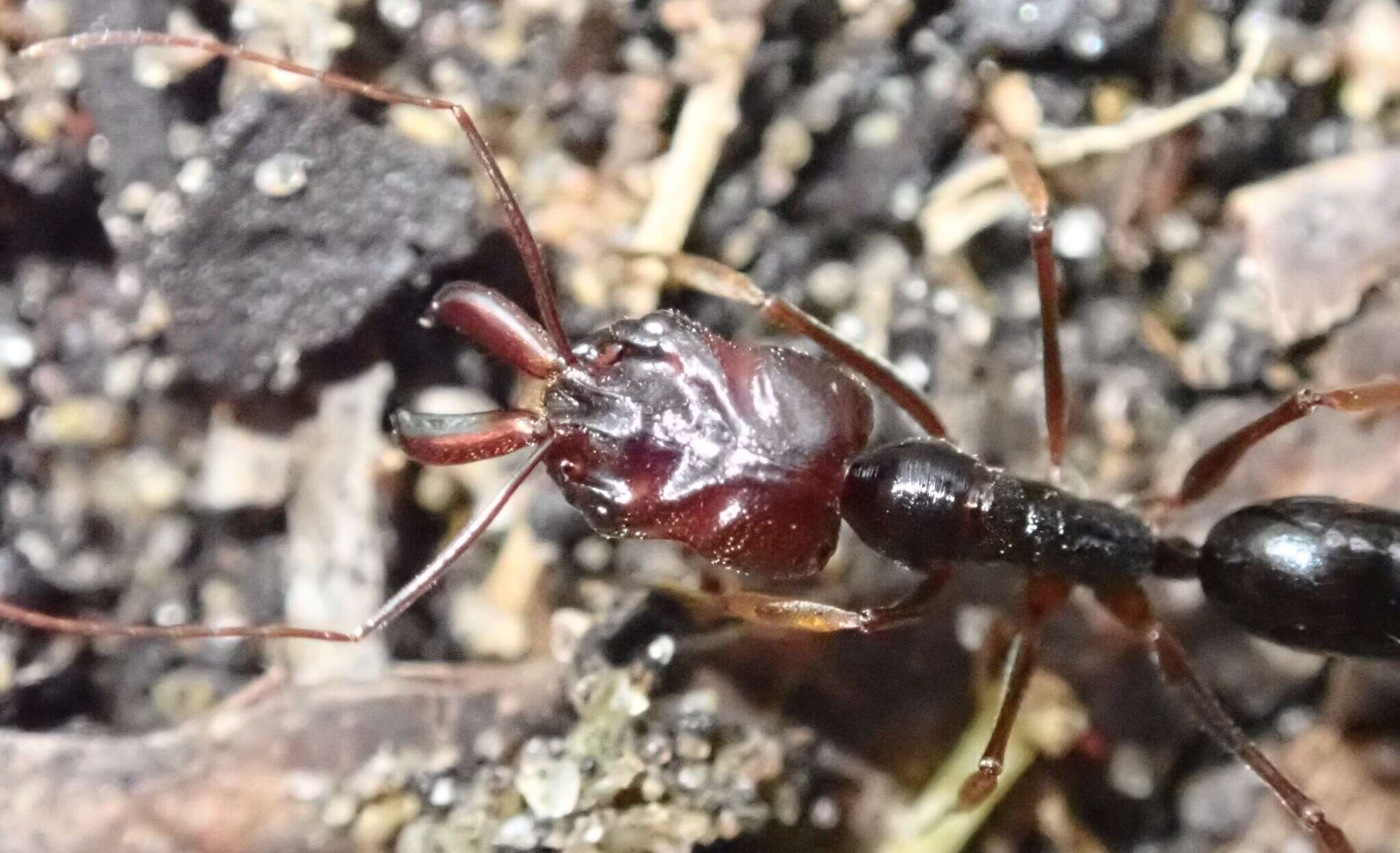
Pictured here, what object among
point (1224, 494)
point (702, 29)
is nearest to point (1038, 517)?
point (1224, 494)

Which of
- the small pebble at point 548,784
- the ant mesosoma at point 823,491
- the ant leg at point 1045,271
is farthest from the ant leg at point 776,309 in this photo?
the small pebble at point 548,784

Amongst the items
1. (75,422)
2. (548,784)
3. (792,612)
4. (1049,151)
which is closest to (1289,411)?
(1049,151)

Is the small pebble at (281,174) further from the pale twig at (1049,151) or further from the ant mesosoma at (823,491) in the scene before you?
→ the pale twig at (1049,151)

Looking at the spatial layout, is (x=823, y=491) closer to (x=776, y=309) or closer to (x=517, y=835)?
(x=776, y=309)

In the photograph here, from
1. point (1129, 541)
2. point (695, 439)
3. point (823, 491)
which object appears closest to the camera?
point (695, 439)

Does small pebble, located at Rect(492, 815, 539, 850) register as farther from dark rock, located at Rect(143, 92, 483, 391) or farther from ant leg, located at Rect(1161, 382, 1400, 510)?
ant leg, located at Rect(1161, 382, 1400, 510)

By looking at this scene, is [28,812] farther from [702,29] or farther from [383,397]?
[702,29]

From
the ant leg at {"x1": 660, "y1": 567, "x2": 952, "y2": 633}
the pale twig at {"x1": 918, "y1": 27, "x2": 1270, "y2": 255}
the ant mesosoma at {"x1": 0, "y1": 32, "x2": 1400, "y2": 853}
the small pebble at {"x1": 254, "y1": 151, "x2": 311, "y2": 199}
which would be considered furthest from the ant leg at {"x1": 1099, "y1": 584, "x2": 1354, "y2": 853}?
the small pebble at {"x1": 254, "y1": 151, "x2": 311, "y2": 199}
